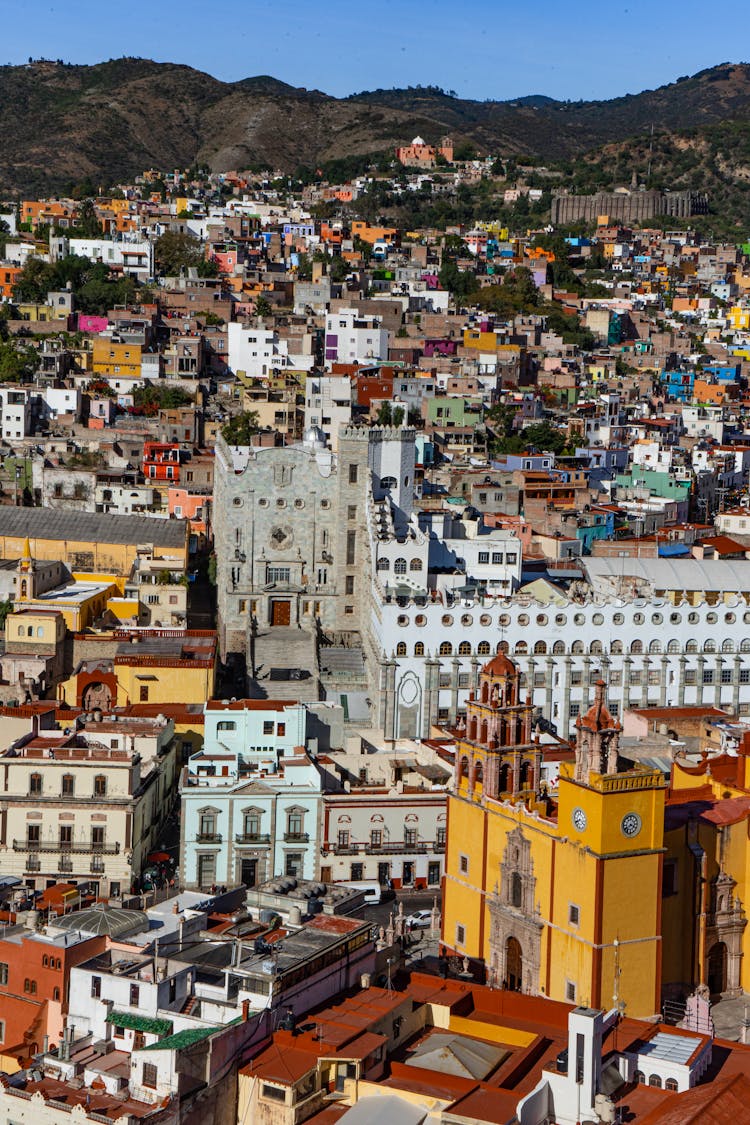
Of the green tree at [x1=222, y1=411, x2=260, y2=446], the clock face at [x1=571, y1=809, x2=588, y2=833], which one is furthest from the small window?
the green tree at [x1=222, y1=411, x2=260, y2=446]

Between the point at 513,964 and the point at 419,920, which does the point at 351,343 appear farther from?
the point at 513,964

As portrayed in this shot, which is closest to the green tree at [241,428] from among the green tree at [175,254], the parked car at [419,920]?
the green tree at [175,254]

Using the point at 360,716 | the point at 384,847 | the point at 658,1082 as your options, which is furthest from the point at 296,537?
the point at 658,1082

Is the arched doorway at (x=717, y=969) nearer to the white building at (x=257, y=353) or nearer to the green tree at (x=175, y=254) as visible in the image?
the white building at (x=257, y=353)

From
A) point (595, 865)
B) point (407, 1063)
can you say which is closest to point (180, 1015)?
point (407, 1063)

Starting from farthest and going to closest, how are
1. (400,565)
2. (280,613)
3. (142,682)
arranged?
(280,613), (400,565), (142,682)

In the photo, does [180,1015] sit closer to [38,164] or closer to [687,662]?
[687,662]
